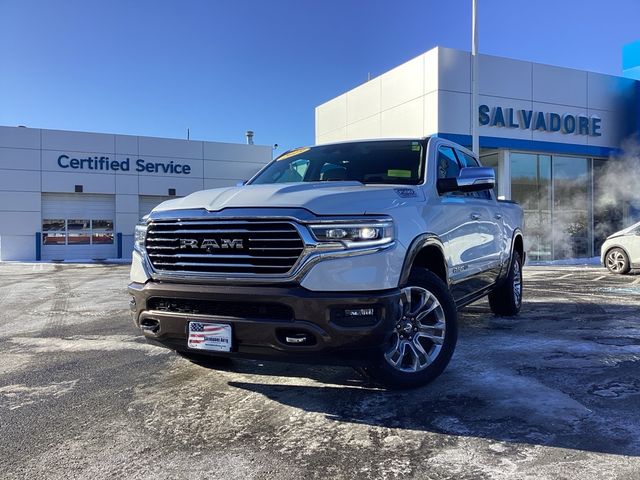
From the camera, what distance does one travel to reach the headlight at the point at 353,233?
3.33 meters

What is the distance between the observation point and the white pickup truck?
10.8 ft

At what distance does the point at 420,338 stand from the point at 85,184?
2647 centimetres

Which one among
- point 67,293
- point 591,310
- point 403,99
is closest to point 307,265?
point 591,310

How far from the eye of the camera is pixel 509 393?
12.8 feet

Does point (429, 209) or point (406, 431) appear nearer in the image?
point (406, 431)

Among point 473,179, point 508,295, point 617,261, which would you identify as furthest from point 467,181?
point 617,261

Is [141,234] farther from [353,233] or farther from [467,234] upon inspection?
[467,234]

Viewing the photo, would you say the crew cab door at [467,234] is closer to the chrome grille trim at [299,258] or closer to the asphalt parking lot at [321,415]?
the asphalt parking lot at [321,415]

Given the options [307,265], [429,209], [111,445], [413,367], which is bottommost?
[111,445]

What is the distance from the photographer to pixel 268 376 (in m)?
4.48

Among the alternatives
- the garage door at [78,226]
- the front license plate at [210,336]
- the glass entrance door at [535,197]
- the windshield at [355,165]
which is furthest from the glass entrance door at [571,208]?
the garage door at [78,226]

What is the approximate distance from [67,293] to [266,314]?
30.9 ft

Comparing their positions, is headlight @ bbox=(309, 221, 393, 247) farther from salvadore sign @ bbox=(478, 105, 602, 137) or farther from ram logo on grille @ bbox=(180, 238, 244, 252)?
salvadore sign @ bbox=(478, 105, 602, 137)

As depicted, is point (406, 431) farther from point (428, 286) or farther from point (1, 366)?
point (1, 366)
